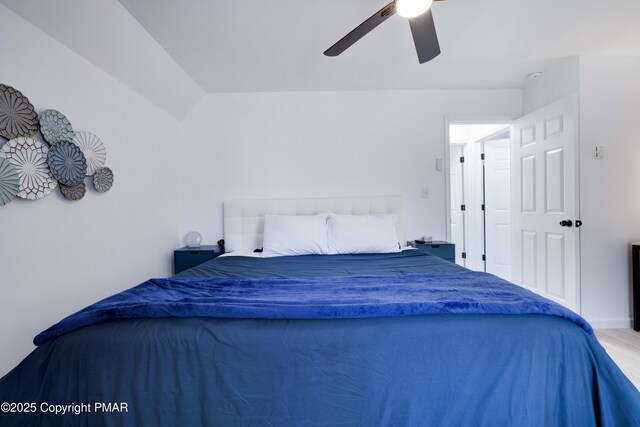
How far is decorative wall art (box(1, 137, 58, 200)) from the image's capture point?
147cm

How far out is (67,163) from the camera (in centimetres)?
175

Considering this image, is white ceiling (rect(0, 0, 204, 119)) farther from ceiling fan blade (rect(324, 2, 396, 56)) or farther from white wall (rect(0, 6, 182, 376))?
ceiling fan blade (rect(324, 2, 396, 56))

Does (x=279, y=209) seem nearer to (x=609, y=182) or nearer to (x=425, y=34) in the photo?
(x=425, y=34)

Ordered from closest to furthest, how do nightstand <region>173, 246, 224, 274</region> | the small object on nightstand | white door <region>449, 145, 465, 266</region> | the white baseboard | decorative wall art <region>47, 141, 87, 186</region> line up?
decorative wall art <region>47, 141, 87, 186</region>
the white baseboard
nightstand <region>173, 246, 224, 274</region>
the small object on nightstand
white door <region>449, 145, 465, 266</region>

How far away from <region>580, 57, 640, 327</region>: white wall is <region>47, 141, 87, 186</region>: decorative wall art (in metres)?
3.86

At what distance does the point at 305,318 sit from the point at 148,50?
7.69 ft

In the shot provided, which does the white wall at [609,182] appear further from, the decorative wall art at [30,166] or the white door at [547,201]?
the decorative wall art at [30,166]

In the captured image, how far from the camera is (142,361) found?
0.96 meters

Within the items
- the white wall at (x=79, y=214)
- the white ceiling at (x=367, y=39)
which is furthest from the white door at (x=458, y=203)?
the white wall at (x=79, y=214)

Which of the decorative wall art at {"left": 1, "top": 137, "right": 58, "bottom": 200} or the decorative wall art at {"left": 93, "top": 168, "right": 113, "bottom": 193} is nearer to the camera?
the decorative wall art at {"left": 1, "top": 137, "right": 58, "bottom": 200}

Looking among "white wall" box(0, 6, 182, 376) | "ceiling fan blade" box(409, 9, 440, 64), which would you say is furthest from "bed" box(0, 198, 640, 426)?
"ceiling fan blade" box(409, 9, 440, 64)

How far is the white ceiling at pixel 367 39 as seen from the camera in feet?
6.06

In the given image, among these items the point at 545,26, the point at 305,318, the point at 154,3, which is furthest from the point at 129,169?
the point at 545,26

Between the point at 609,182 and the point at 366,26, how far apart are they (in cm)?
256
